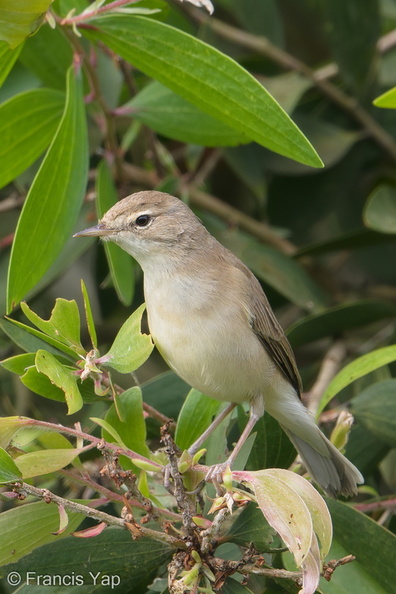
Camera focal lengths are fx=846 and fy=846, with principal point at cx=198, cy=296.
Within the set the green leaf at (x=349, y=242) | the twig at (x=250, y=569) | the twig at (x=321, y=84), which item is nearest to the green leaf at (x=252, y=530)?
the twig at (x=250, y=569)

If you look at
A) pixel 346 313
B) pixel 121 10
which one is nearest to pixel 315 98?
pixel 346 313

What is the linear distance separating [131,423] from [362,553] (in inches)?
36.3

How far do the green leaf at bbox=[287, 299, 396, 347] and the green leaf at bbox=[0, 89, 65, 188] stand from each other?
4.75ft

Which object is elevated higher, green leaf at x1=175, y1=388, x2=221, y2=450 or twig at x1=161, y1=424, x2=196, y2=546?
twig at x1=161, y1=424, x2=196, y2=546

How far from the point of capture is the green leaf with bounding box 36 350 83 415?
94.2 inches

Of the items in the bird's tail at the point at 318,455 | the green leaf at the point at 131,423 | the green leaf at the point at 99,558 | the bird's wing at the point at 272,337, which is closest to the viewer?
the green leaf at the point at 99,558

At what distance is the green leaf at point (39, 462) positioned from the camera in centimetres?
244

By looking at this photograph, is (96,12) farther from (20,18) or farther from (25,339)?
(25,339)

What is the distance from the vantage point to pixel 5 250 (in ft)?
14.8

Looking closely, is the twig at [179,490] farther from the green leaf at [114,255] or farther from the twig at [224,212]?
the twig at [224,212]

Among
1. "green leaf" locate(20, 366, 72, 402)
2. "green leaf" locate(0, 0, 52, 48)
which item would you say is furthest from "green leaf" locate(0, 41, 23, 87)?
"green leaf" locate(20, 366, 72, 402)

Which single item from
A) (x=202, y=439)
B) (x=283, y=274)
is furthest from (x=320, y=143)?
(x=202, y=439)

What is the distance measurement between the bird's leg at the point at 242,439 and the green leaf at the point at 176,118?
4.03 ft

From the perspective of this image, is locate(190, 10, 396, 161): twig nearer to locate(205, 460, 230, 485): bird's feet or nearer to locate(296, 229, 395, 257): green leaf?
locate(296, 229, 395, 257): green leaf
